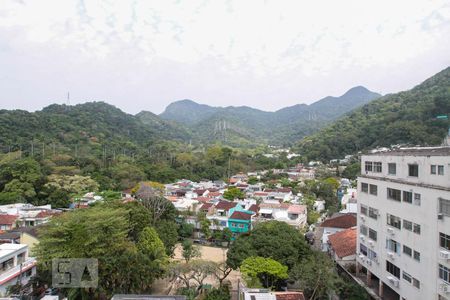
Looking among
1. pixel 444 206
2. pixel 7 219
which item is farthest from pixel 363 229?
pixel 7 219

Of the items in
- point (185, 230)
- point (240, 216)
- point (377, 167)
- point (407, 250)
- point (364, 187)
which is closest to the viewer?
point (407, 250)

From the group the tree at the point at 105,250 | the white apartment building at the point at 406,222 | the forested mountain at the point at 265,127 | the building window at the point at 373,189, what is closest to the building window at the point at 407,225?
the white apartment building at the point at 406,222

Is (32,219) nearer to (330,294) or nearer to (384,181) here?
(330,294)

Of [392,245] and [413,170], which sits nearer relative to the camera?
[413,170]

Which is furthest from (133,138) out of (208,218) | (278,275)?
(278,275)

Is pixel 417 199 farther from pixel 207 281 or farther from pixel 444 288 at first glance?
pixel 207 281

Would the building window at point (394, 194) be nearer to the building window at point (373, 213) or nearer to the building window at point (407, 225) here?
the building window at point (407, 225)
